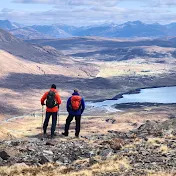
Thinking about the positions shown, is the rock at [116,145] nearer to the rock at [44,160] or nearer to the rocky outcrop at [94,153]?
the rocky outcrop at [94,153]

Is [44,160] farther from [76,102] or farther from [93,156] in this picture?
[76,102]

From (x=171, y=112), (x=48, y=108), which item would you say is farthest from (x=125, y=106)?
(x=48, y=108)

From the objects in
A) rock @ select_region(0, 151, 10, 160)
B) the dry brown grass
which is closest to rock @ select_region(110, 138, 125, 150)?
the dry brown grass

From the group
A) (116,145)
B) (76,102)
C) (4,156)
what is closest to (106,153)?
(116,145)

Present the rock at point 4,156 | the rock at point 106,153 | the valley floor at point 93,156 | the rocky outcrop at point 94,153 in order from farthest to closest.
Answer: the rock at point 106,153, the rock at point 4,156, the rocky outcrop at point 94,153, the valley floor at point 93,156

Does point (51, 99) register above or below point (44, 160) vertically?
above

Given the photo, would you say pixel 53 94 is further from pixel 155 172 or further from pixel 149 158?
pixel 155 172

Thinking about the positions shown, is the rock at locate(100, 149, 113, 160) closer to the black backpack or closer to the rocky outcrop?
the rocky outcrop

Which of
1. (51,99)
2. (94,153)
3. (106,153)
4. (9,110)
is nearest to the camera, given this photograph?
(106,153)

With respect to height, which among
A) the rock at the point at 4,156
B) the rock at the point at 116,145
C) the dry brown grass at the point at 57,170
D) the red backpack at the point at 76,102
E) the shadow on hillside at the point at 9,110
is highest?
the red backpack at the point at 76,102

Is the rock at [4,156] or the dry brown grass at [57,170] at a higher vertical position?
the rock at [4,156]

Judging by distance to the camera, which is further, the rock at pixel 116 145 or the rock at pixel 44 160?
the rock at pixel 116 145

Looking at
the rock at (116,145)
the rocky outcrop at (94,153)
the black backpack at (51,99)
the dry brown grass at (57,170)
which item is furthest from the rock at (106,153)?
the black backpack at (51,99)

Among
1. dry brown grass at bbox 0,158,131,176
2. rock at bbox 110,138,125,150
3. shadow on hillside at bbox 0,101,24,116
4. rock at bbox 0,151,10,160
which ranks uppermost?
rock at bbox 110,138,125,150
